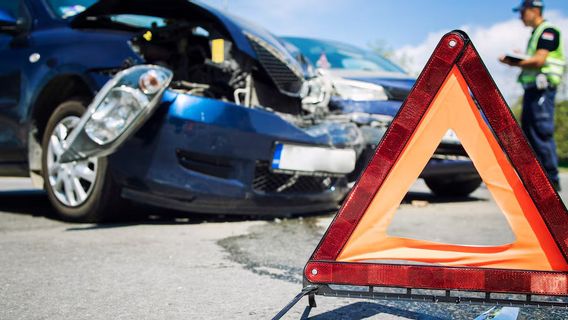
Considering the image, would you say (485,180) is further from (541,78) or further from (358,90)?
(541,78)

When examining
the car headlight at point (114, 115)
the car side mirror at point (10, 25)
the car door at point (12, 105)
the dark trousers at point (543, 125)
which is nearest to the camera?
the car headlight at point (114, 115)

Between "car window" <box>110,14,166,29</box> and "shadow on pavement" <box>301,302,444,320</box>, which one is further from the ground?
"car window" <box>110,14,166,29</box>

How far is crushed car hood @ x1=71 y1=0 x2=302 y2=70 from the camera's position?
4609 mm

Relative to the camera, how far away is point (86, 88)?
14.7 feet

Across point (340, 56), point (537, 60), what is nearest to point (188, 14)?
point (340, 56)

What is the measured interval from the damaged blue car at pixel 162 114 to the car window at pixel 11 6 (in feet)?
0.07

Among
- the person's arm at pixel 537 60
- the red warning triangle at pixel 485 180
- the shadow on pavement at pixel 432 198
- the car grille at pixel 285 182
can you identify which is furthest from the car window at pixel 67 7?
the person's arm at pixel 537 60

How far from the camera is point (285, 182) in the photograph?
453cm

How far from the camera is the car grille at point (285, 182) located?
4363 mm

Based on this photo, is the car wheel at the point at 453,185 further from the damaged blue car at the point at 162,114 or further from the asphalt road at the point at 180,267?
the damaged blue car at the point at 162,114

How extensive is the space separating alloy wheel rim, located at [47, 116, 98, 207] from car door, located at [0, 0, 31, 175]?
0.38m

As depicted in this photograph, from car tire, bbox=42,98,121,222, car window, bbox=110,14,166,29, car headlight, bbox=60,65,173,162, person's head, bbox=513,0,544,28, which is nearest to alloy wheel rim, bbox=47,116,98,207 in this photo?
car tire, bbox=42,98,121,222

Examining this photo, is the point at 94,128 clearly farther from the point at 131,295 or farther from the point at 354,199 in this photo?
the point at 354,199

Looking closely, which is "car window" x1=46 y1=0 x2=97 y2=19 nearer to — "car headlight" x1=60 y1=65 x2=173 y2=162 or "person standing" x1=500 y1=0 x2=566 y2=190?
"car headlight" x1=60 y1=65 x2=173 y2=162
